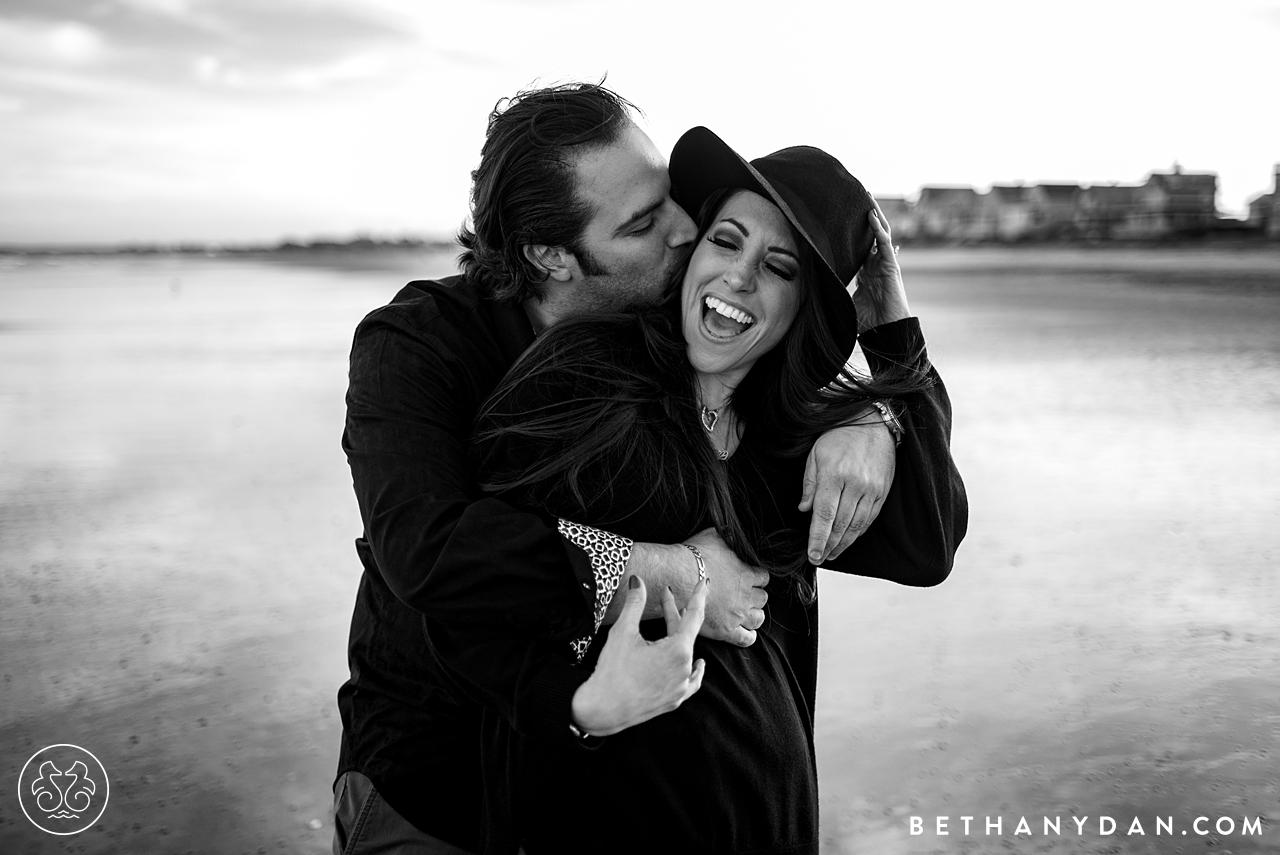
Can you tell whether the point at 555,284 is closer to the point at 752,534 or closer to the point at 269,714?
the point at 752,534

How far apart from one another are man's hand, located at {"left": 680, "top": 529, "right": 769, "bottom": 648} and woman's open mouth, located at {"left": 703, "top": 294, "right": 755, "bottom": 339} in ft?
1.59

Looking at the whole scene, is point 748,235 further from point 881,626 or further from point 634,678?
point 881,626

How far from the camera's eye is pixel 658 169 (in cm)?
281

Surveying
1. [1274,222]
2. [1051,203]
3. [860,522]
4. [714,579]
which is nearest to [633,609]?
[714,579]

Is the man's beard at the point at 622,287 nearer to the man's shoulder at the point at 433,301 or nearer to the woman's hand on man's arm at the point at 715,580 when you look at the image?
the man's shoulder at the point at 433,301

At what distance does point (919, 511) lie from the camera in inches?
94.2

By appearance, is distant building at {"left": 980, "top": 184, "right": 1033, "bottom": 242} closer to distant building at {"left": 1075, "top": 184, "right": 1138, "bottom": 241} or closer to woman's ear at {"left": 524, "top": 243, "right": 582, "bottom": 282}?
distant building at {"left": 1075, "top": 184, "right": 1138, "bottom": 241}

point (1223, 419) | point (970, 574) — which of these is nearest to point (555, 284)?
point (970, 574)

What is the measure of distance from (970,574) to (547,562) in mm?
4311

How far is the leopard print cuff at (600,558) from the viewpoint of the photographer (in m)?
1.99

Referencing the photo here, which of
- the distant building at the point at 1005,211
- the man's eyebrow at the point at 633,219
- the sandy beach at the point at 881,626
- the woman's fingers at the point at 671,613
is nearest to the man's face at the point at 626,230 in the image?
the man's eyebrow at the point at 633,219

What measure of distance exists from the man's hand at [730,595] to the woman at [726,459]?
1.5 inches

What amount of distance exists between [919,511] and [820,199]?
0.75 metres

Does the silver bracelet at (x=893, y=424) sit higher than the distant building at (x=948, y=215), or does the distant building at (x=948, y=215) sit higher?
the silver bracelet at (x=893, y=424)
